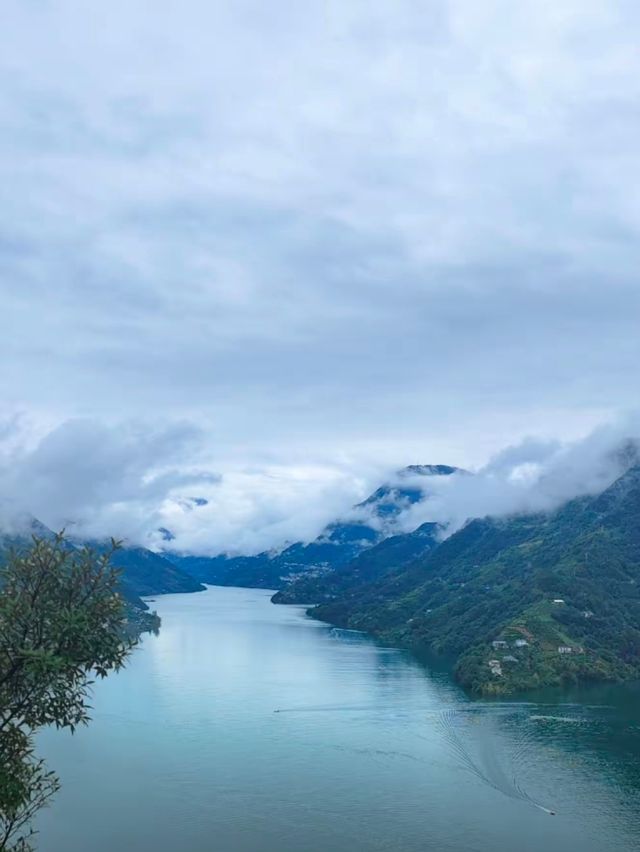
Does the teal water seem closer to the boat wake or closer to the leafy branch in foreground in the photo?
the boat wake

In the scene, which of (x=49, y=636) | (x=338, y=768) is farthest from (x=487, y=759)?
(x=49, y=636)

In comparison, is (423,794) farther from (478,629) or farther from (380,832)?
(478,629)

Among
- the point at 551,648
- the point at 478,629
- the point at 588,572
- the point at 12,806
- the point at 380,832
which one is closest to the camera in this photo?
the point at 12,806

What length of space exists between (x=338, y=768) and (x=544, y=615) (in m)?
74.3

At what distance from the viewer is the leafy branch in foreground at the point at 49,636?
18.6 metres

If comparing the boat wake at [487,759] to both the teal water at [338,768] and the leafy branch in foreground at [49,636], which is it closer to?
the teal water at [338,768]

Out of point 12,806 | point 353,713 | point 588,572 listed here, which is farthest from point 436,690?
point 12,806

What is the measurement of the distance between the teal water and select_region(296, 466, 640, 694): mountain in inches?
302

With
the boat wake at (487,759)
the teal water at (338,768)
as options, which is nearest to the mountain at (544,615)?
the teal water at (338,768)

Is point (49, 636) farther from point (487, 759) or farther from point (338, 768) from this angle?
point (487, 759)

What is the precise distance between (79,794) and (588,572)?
401 ft

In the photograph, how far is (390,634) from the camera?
170m

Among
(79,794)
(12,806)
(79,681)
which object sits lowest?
(79,794)

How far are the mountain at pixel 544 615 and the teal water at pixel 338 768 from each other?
7682mm
